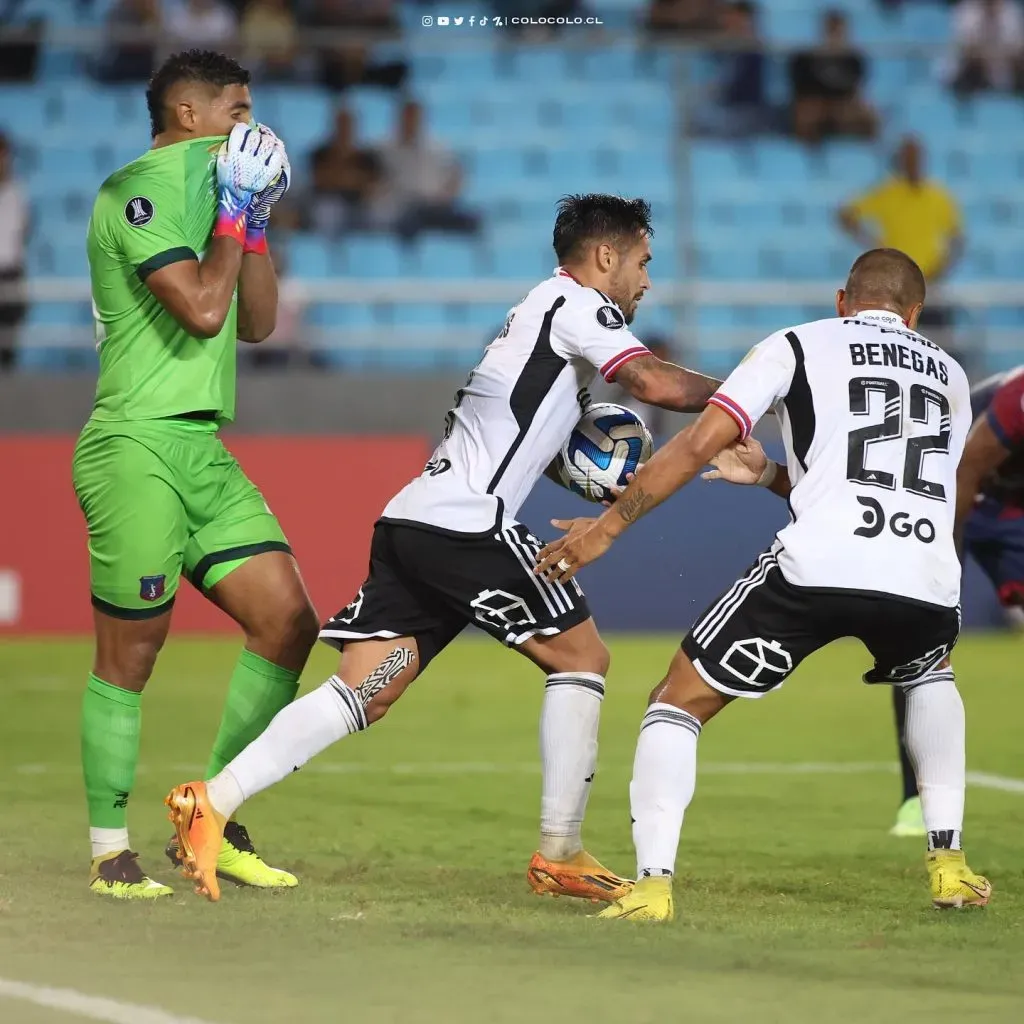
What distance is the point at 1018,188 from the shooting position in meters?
17.6

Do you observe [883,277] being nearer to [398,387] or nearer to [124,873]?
[124,873]

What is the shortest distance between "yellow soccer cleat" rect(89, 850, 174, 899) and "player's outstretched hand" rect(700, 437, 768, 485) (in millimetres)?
1890

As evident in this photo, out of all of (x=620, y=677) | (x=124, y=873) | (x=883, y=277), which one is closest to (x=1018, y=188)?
(x=620, y=677)

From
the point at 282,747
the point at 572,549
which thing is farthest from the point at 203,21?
the point at 572,549

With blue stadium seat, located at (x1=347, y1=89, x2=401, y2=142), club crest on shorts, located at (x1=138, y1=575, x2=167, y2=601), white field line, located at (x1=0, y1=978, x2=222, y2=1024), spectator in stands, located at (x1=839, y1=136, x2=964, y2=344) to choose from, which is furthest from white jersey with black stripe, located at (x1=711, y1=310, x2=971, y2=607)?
blue stadium seat, located at (x1=347, y1=89, x2=401, y2=142)

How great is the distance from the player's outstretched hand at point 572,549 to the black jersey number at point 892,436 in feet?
2.19

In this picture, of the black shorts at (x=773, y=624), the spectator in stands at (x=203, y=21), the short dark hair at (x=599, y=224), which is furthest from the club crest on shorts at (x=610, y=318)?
the spectator in stands at (x=203, y=21)

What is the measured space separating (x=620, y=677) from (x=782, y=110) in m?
6.95

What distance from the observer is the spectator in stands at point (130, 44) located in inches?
644

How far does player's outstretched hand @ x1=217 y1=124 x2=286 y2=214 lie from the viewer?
5773mm

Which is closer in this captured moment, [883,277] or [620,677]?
[883,277]

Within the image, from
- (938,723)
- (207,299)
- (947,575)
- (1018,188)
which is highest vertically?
(1018,188)

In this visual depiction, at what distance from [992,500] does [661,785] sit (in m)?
2.99

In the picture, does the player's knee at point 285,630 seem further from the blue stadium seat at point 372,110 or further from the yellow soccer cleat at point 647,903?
the blue stadium seat at point 372,110
